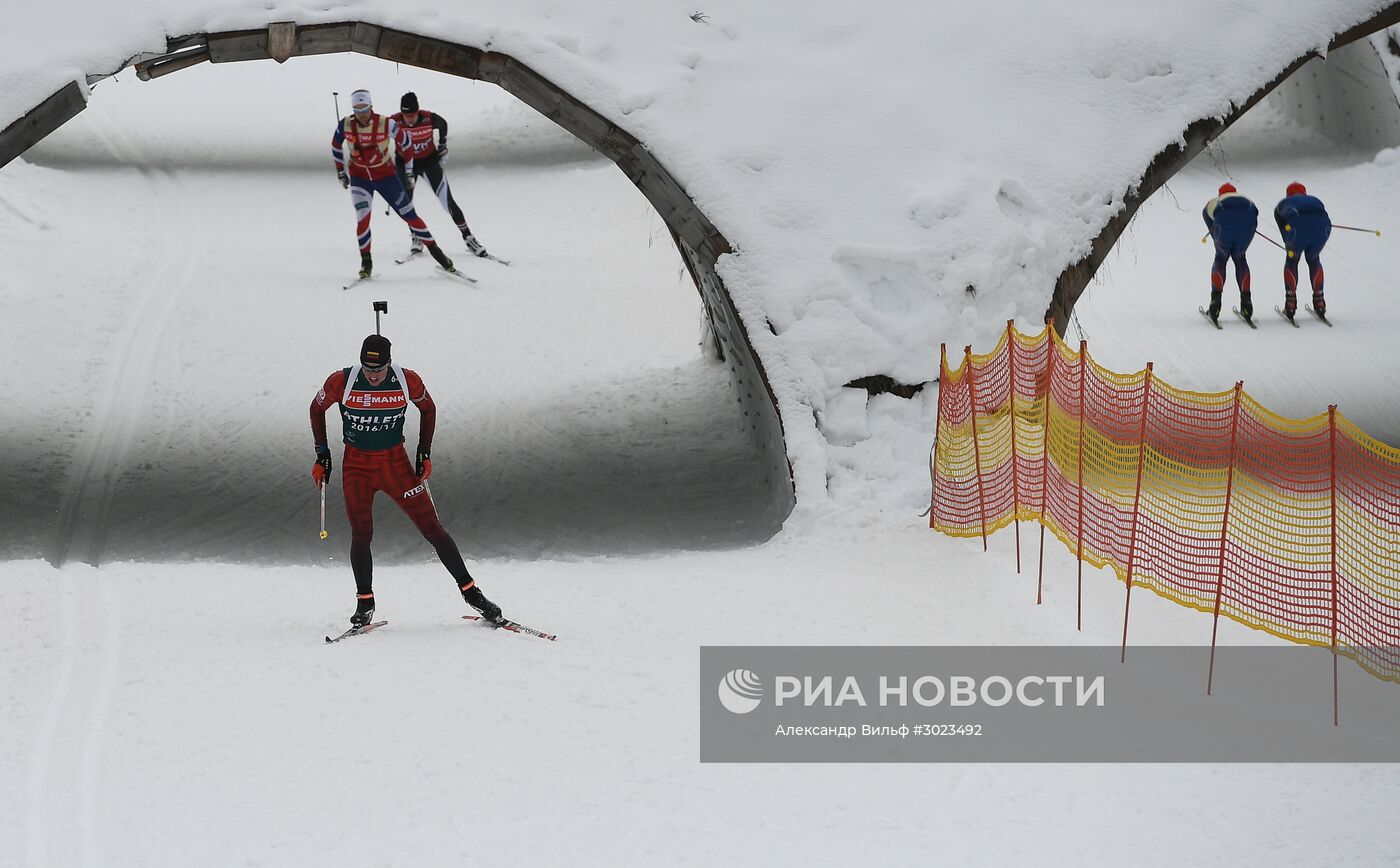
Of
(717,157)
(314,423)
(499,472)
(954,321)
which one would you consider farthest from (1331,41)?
(314,423)

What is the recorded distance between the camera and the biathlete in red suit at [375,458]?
7.58 metres

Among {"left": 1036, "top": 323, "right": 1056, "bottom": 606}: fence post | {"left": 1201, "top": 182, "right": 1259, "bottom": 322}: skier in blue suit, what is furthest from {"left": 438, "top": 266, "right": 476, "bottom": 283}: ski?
{"left": 1036, "top": 323, "right": 1056, "bottom": 606}: fence post

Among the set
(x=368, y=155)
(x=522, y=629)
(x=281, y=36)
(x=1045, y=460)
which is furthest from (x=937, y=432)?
(x=368, y=155)

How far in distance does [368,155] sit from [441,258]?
1832 mm

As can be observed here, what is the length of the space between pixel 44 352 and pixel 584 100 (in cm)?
692

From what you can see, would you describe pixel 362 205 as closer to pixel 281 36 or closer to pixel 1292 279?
pixel 281 36

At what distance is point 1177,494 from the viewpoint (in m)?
9.13

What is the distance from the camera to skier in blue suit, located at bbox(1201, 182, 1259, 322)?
583 inches

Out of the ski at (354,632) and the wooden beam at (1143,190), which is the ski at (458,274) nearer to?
the wooden beam at (1143,190)

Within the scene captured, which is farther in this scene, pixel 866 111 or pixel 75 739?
pixel 866 111

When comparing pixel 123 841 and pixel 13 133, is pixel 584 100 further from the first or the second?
pixel 123 841

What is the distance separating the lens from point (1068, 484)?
888 centimetres

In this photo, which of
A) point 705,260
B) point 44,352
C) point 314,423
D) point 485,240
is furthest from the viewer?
point 485,240

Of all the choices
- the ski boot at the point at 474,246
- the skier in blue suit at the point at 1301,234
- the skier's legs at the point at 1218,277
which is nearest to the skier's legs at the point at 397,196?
the ski boot at the point at 474,246
